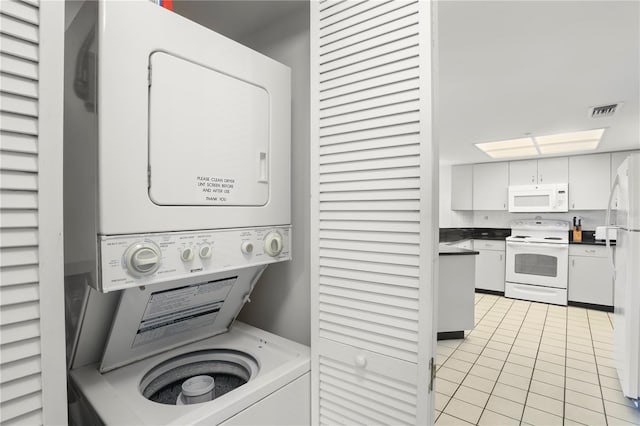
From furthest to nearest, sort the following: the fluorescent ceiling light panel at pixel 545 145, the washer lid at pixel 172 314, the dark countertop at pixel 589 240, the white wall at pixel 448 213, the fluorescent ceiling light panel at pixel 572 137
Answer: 1. the white wall at pixel 448 213
2. the dark countertop at pixel 589 240
3. the fluorescent ceiling light panel at pixel 545 145
4. the fluorescent ceiling light panel at pixel 572 137
5. the washer lid at pixel 172 314

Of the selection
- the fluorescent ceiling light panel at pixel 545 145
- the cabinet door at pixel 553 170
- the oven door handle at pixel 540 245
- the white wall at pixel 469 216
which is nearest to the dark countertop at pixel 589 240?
the oven door handle at pixel 540 245

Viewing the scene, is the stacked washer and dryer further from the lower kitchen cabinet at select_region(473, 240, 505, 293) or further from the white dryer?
the lower kitchen cabinet at select_region(473, 240, 505, 293)

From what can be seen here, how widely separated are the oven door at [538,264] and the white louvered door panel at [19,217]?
5.63 metres

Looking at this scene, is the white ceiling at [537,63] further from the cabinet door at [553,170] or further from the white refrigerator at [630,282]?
the cabinet door at [553,170]

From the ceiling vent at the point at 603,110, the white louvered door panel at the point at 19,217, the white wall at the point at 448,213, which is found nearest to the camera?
the white louvered door panel at the point at 19,217

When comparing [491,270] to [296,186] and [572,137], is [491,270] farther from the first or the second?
[296,186]

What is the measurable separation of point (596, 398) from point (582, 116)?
2.42 metres

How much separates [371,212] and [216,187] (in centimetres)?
51

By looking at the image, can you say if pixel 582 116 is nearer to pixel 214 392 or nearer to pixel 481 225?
pixel 481 225

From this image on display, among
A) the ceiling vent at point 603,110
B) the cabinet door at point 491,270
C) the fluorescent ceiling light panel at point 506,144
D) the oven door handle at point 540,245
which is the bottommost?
the cabinet door at point 491,270

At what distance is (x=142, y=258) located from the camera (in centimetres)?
84

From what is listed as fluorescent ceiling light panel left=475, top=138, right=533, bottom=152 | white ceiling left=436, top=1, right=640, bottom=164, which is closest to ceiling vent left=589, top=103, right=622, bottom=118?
white ceiling left=436, top=1, right=640, bottom=164

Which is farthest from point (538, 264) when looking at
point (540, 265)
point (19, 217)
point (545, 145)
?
point (19, 217)

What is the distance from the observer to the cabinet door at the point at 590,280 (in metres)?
4.31
